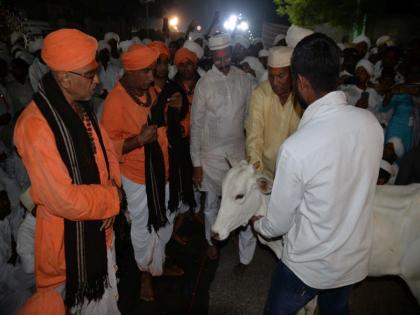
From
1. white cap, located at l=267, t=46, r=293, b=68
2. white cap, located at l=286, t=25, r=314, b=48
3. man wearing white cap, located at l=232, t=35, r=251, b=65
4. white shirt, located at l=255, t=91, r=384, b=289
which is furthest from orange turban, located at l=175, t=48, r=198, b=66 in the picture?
man wearing white cap, located at l=232, t=35, r=251, b=65

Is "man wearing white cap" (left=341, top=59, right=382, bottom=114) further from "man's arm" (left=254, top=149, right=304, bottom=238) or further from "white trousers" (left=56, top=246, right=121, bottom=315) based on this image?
"white trousers" (left=56, top=246, right=121, bottom=315)

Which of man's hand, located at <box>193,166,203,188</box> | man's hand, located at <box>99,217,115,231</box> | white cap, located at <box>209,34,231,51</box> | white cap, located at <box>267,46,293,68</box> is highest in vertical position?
white cap, located at <box>209,34,231,51</box>

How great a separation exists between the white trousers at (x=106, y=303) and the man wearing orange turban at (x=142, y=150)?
0.83 meters

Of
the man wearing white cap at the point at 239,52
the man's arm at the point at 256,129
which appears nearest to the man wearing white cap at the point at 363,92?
the man's arm at the point at 256,129

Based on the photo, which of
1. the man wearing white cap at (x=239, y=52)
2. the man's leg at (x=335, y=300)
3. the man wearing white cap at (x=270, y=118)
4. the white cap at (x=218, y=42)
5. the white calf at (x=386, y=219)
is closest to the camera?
the man's leg at (x=335, y=300)

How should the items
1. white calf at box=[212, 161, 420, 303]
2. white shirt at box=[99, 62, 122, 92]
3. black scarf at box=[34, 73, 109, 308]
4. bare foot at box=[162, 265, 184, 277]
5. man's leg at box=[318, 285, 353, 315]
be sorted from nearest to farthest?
black scarf at box=[34, 73, 109, 308], man's leg at box=[318, 285, 353, 315], white calf at box=[212, 161, 420, 303], bare foot at box=[162, 265, 184, 277], white shirt at box=[99, 62, 122, 92]

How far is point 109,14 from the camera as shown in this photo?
78.2 feet

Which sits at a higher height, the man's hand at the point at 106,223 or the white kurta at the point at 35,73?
the white kurta at the point at 35,73

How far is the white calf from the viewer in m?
2.99

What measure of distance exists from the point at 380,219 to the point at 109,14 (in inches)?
983

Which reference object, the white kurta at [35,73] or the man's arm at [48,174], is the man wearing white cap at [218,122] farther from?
the white kurta at [35,73]

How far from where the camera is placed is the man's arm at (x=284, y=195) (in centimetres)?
193

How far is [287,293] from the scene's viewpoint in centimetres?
243

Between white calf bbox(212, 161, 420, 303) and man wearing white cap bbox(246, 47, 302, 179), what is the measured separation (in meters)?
0.60
